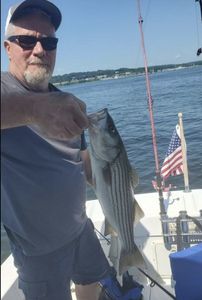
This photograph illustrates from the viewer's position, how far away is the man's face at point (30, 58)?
2.47 m

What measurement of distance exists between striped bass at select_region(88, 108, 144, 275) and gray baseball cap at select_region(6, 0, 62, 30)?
1.01m

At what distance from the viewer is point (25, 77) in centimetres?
246

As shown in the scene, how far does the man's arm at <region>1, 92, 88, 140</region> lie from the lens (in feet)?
4.32

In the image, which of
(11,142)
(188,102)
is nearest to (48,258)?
(11,142)

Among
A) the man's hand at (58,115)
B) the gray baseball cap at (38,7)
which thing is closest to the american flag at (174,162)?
the gray baseball cap at (38,7)

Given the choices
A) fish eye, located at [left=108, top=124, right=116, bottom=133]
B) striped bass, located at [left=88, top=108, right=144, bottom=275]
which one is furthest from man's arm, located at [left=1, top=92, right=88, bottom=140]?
fish eye, located at [left=108, top=124, right=116, bottom=133]

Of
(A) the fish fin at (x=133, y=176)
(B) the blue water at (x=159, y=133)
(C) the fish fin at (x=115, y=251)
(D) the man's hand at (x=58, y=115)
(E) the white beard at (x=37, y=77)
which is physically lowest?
(B) the blue water at (x=159, y=133)

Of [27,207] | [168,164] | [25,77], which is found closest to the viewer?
[27,207]

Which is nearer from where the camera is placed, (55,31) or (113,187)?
(113,187)

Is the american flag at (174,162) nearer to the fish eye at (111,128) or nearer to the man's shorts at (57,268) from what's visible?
the man's shorts at (57,268)

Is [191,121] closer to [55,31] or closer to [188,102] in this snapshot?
[188,102]

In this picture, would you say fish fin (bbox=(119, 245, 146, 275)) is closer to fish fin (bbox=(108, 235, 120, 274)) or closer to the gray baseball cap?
fish fin (bbox=(108, 235, 120, 274))

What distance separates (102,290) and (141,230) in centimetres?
84

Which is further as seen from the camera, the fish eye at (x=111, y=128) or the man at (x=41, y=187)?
the man at (x=41, y=187)
